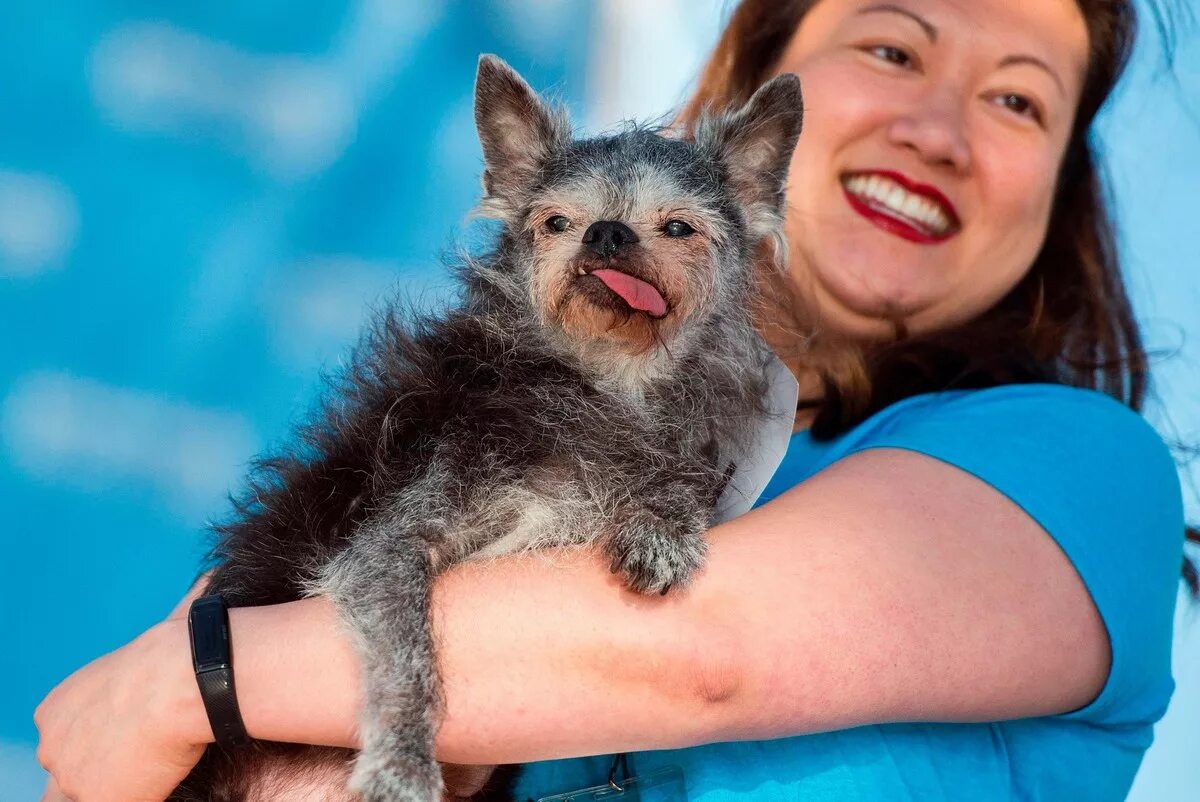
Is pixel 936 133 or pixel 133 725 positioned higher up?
pixel 936 133

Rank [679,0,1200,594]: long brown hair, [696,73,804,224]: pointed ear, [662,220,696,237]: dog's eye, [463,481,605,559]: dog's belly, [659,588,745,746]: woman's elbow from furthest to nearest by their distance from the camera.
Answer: [679,0,1200,594]: long brown hair
[696,73,804,224]: pointed ear
[662,220,696,237]: dog's eye
[463,481,605,559]: dog's belly
[659,588,745,746]: woman's elbow

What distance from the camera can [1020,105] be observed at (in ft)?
8.97

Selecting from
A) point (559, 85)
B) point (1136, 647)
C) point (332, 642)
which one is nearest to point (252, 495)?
point (332, 642)

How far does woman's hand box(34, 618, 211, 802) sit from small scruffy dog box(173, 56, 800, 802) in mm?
172

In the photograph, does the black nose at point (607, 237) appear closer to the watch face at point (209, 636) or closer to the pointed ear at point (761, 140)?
the pointed ear at point (761, 140)

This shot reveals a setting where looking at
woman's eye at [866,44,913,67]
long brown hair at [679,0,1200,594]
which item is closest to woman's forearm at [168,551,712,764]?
long brown hair at [679,0,1200,594]

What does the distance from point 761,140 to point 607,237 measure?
0.66 m

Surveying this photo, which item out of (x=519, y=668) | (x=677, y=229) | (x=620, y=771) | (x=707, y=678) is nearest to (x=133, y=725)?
(x=519, y=668)

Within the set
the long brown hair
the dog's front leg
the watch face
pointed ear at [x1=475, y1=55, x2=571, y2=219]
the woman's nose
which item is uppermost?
pointed ear at [x1=475, y1=55, x2=571, y2=219]

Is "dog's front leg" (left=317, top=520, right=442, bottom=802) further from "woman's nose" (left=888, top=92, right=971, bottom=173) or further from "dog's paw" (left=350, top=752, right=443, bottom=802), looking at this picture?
"woman's nose" (left=888, top=92, right=971, bottom=173)

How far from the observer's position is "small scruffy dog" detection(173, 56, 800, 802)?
187 cm

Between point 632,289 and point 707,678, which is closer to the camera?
point 707,678

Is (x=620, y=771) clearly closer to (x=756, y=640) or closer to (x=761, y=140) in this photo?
(x=756, y=640)

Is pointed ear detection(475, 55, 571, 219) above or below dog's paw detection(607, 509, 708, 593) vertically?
above
